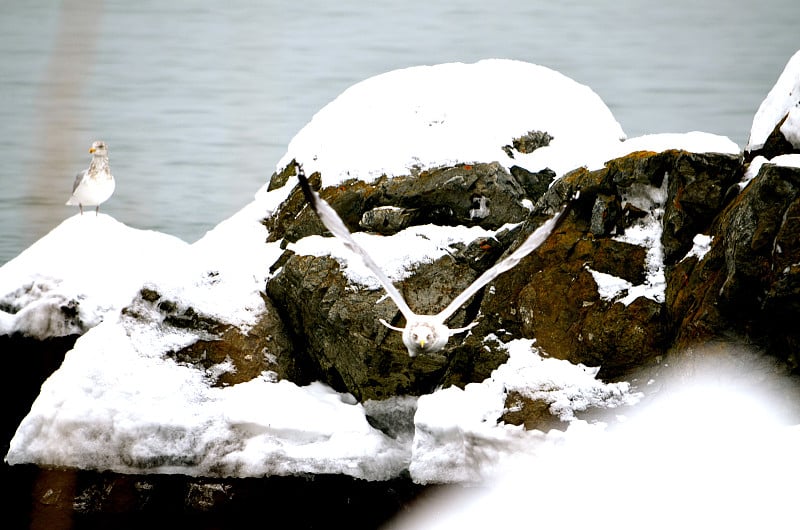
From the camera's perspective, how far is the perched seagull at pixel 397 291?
5.93m

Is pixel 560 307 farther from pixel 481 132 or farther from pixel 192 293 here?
pixel 192 293

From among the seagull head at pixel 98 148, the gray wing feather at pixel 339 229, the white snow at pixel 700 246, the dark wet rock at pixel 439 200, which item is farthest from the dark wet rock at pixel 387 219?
Result: the seagull head at pixel 98 148

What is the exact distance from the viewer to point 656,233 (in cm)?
703

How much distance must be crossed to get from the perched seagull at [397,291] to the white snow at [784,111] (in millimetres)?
1779

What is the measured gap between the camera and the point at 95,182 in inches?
422

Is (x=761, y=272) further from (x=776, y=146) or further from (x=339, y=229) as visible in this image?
(x=339, y=229)

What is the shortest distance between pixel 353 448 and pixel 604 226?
2772 millimetres

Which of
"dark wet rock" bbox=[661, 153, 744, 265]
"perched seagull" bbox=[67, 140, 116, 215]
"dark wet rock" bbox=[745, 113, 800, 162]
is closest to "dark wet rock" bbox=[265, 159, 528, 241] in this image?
"dark wet rock" bbox=[661, 153, 744, 265]

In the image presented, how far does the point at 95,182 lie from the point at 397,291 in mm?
5985

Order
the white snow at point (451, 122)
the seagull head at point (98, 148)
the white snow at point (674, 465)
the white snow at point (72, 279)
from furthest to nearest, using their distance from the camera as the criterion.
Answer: the seagull head at point (98, 148) < the white snow at point (72, 279) < the white snow at point (451, 122) < the white snow at point (674, 465)

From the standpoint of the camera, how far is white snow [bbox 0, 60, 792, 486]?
7012mm

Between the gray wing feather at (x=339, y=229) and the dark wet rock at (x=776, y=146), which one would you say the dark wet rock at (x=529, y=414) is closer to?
the gray wing feather at (x=339, y=229)

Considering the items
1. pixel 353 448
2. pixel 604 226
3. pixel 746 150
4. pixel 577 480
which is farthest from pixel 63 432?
pixel 746 150

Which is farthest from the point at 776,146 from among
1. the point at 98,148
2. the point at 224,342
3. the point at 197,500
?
the point at 98,148
